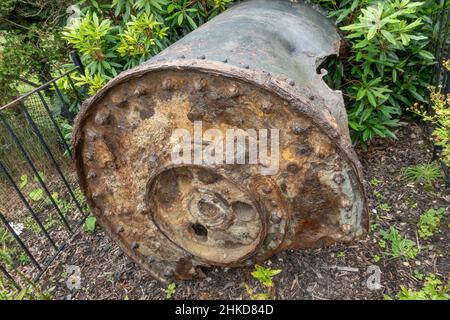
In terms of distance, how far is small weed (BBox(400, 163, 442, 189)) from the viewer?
125 inches

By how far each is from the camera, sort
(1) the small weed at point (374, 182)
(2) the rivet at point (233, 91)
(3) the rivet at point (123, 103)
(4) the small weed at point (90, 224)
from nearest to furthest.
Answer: (2) the rivet at point (233, 91) → (3) the rivet at point (123, 103) → (1) the small weed at point (374, 182) → (4) the small weed at point (90, 224)

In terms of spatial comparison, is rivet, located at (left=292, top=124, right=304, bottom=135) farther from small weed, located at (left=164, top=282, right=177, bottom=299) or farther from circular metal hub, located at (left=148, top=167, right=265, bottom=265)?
small weed, located at (left=164, top=282, right=177, bottom=299)

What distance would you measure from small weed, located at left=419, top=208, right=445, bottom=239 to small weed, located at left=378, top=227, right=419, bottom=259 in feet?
0.47

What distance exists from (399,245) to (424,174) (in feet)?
2.86

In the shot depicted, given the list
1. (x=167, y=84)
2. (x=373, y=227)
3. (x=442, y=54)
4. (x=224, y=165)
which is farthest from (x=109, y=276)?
(x=442, y=54)

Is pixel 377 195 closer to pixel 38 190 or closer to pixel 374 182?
pixel 374 182

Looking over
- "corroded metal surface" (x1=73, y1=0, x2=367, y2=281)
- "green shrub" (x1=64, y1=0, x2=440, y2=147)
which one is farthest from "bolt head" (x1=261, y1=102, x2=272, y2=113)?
"green shrub" (x1=64, y1=0, x2=440, y2=147)

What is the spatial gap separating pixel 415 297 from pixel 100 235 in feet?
8.44

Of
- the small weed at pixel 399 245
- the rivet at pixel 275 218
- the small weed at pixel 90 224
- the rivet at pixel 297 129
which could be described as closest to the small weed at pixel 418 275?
the small weed at pixel 399 245

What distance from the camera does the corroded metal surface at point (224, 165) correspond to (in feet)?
5.16

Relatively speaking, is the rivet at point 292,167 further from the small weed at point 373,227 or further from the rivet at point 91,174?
the small weed at point 373,227

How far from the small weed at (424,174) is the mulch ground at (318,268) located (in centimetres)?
6

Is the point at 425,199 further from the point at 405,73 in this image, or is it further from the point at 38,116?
the point at 38,116

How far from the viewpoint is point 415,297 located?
1.79 meters
